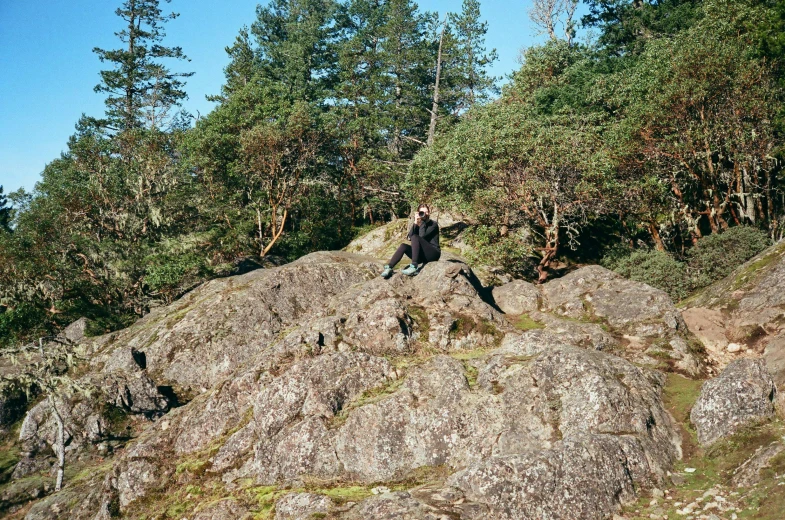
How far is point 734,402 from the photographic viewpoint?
608 inches

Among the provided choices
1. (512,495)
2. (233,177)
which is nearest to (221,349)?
(512,495)

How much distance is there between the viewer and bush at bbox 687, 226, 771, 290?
2689 centimetres

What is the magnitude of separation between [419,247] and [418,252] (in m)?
0.23

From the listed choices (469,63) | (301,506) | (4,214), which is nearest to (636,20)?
(469,63)

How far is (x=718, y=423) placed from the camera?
1537 cm

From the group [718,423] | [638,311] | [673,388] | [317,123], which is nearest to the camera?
[718,423]

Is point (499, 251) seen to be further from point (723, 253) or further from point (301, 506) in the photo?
point (301, 506)

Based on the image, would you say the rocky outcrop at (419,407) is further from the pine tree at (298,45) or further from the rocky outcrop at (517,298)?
the pine tree at (298,45)

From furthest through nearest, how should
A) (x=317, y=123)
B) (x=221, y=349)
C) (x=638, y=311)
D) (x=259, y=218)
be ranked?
(x=317, y=123), (x=259, y=218), (x=221, y=349), (x=638, y=311)

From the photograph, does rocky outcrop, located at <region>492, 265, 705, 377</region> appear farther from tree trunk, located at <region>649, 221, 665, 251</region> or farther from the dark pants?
tree trunk, located at <region>649, 221, 665, 251</region>

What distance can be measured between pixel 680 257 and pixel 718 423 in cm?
1818

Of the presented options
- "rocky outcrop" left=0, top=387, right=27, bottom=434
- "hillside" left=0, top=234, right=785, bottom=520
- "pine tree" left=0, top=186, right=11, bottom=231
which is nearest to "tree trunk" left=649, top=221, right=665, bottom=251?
"hillside" left=0, top=234, right=785, bottom=520

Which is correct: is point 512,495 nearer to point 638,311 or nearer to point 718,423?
point 718,423

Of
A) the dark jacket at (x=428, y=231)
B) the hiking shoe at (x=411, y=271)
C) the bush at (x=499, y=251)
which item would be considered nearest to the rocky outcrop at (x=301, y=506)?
the hiking shoe at (x=411, y=271)
